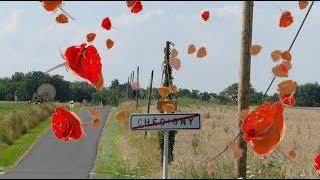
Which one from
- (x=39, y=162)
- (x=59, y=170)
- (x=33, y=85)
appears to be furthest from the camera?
(x=33, y=85)

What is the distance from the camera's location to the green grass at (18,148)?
20991 millimetres

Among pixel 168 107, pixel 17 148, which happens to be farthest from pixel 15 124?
pixel 168 107

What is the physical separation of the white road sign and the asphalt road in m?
5.89

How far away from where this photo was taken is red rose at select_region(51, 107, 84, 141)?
8352 millimetres

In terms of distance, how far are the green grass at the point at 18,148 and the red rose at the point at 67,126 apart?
38.4 feet

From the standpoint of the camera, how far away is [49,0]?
6652 mm

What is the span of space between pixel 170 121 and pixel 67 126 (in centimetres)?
145

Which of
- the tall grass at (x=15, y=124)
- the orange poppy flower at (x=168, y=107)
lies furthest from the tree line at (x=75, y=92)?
the orange poppy flower at (x=168, y=107)

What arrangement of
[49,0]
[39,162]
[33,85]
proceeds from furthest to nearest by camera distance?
1. [33,85]
2. [39,162]
3. [49,0]

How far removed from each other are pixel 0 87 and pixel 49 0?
129m

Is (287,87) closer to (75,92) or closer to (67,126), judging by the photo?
(67,126)

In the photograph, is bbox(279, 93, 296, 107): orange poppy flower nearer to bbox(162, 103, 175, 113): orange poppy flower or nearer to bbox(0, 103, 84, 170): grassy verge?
bbox(162, 103, 175, 113): orange poppy flower

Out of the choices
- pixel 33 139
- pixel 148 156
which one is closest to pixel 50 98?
pixel 33 139

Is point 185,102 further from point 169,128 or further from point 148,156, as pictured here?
point 169,128
